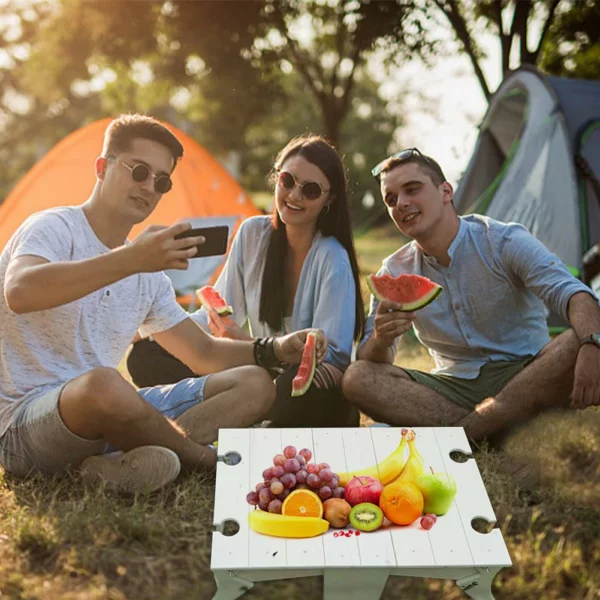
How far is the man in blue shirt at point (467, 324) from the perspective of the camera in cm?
373

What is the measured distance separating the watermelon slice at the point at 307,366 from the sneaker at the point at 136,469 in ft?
1.97

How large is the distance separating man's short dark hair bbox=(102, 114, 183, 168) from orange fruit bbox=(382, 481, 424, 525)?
172 cm

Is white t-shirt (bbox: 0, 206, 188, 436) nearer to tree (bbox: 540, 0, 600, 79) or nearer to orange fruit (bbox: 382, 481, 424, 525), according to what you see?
orange fruit (bbox: 382, 481, 424, 525)

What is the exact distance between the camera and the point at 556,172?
23.8 ft

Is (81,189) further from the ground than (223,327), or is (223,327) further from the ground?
(223,327)

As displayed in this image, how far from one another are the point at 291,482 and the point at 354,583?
0.41 meters

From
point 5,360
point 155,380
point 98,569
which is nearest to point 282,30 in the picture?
point 155,380

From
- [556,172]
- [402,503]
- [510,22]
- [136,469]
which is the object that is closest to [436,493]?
[402,503]

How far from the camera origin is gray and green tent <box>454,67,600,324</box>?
6969 millimetres

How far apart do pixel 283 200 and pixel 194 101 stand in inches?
809

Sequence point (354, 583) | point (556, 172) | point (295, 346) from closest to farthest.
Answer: point (354, 583) → point (295, 346) → point (556, 172)

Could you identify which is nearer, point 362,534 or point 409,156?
point 362,534

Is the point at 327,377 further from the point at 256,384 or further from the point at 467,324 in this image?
the point at 467,324

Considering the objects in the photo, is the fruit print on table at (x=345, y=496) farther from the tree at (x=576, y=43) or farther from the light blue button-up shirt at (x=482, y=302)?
the tree at (x=576, y=43)
